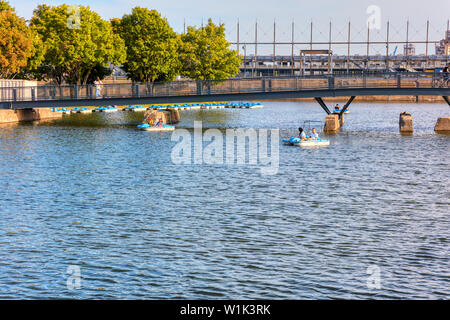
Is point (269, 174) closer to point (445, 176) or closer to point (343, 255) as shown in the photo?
point (445, 176)

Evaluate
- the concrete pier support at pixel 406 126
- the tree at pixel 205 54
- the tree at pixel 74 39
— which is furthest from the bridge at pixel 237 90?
the tree at pixel 205 54

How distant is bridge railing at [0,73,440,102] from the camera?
69625mm

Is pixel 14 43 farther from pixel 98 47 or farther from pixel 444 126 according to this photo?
pixel 444 126

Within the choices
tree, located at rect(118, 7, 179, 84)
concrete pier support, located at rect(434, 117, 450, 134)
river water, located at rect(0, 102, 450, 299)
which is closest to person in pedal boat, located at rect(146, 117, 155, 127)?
tree, located at rect(118, 7, 179, 84)

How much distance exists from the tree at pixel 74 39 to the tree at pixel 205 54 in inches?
481

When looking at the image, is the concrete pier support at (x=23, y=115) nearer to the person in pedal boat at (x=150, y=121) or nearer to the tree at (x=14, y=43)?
the tree at (x=14, y=43)

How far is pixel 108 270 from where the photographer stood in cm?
2239

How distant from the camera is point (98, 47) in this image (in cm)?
9506

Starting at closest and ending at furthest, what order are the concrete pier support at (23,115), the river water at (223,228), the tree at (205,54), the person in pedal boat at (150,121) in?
the river water at (223,228) < the person in pedal boat at (150,121) < the concrete pier support at (23,115) < the tree at (205,54)

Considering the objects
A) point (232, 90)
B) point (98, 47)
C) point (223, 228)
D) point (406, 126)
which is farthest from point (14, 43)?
point (223, 228)

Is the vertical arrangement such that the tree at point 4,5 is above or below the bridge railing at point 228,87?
above

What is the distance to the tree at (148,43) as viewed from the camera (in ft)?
320

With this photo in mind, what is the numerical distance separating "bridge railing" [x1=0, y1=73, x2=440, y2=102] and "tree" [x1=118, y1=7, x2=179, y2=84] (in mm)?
22060

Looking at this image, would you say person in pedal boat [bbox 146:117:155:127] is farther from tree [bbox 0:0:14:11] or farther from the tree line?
tree [bbox 0:0:14:11]
